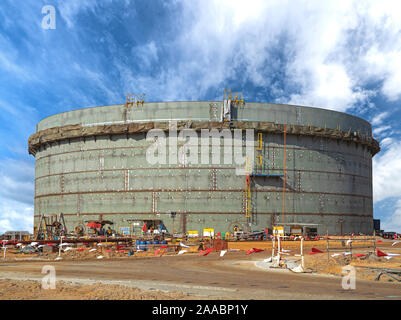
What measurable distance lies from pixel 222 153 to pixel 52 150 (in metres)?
22.2

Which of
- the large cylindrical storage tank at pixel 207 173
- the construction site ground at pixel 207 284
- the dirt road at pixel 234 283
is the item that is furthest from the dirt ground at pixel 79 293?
the large cylindrical storage tank at pixel 207 173

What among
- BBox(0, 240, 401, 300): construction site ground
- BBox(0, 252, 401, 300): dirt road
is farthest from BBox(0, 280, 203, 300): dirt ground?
BBox(0, 252, 401, 300): dirt road

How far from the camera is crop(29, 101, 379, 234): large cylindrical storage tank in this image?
42500mm

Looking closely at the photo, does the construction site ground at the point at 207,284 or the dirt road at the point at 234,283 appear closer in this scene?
the construction site ground at the point at 207,284

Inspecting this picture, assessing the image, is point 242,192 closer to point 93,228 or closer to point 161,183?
point 161,183

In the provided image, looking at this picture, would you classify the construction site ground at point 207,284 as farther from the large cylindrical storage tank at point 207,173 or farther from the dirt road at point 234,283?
the large cylindrical storage tank at point 207,173

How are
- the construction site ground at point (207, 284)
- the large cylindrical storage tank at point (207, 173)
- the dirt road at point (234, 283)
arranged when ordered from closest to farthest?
the construction site ground at point (207, 284)
the dirt road at point (234, 283)
the large cylindrical storage tank at point (207, 173)

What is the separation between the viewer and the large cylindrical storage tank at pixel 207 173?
4250cm

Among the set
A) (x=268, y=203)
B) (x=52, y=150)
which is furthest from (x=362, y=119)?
(x=52, y=150)

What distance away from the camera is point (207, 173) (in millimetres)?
42531

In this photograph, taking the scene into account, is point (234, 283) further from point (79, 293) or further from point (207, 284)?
point (79, 293)

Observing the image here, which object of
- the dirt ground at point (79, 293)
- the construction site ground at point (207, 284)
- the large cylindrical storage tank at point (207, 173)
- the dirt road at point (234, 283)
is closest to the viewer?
the dirt ground at point (79, 293)

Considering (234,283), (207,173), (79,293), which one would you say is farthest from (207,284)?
(207,173)

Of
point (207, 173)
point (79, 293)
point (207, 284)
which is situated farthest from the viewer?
point (207, 173)
